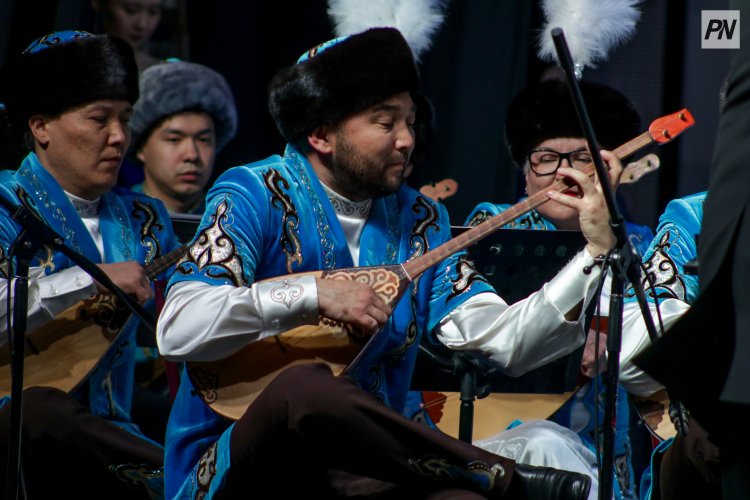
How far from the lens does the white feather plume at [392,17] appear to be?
11.9 feet

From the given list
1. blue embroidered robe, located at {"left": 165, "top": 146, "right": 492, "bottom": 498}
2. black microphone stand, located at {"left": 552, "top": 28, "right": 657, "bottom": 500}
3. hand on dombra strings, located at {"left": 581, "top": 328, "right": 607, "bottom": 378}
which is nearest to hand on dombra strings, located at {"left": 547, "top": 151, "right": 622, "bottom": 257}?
black microphone stand, located at {"left": 552, "top": 28, "right": 657, "bottom": 500}

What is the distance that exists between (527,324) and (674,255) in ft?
2.08

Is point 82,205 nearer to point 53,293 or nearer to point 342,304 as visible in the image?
point 53,293

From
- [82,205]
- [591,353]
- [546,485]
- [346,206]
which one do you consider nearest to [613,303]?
[546,485]

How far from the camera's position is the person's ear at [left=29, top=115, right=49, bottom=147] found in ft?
12.1

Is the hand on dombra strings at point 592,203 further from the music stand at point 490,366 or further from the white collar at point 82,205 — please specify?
the white collar at point 82,205

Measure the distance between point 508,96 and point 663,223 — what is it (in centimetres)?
182

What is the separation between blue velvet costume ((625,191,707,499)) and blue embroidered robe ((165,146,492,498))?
557 mm

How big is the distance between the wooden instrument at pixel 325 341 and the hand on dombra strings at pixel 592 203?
3.0 inches

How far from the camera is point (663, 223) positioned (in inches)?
132

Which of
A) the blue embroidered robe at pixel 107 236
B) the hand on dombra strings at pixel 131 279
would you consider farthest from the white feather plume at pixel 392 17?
the hand on dombra strings at pixel 131 279

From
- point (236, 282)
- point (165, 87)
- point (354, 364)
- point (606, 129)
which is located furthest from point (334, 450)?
point (165, 87)

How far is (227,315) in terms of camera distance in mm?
2662

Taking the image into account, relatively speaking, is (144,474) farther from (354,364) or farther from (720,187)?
(720,187)
